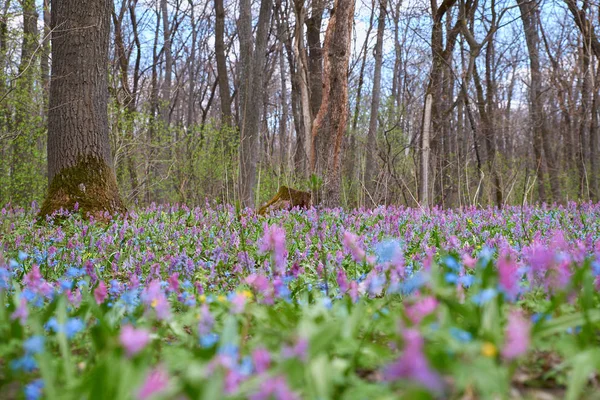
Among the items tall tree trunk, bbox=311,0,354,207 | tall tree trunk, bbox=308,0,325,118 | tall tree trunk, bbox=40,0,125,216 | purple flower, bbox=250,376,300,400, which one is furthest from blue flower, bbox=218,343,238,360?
tall tree trunk, bbox=308,0,325,118

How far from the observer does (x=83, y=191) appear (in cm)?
661

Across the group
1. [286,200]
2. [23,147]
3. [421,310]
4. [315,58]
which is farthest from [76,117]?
[315,58]

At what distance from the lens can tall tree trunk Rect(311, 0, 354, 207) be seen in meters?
8.34

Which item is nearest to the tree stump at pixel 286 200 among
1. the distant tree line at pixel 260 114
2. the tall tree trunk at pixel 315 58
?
the distant tree line at pixel 260 114

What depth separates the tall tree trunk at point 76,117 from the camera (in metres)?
6.61

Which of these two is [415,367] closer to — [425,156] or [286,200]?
[286,200]

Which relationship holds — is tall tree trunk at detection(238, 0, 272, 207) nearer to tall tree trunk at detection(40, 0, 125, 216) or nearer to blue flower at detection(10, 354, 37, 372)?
tall tree trunk at detection(40, 0, 125, 216)

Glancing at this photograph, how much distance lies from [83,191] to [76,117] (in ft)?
3.40

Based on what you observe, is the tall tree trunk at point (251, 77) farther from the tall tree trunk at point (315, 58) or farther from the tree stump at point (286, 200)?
the tree stump at point (286, 200)

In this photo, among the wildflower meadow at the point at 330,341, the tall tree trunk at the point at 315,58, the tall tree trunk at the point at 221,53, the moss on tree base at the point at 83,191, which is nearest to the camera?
A: the wildflower meadow at the point at 330,341

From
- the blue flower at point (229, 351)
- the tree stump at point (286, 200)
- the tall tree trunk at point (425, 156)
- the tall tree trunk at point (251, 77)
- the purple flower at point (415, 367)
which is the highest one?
the tall tree trunk at point (251, 77)

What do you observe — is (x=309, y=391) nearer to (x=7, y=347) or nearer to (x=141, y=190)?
(x=7, y=347)

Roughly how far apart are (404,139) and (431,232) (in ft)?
47.6

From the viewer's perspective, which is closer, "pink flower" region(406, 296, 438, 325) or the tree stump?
"pink flower" region(406, 296, 438, 325)
